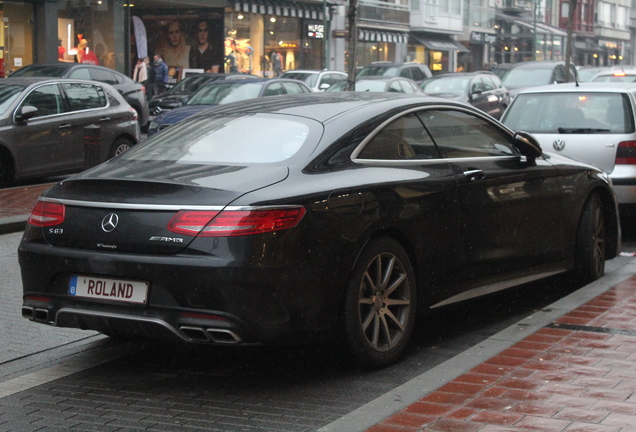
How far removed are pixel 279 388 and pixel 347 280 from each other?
2.14 feet

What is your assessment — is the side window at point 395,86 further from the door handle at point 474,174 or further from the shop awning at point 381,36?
the shop awning at point 381,36

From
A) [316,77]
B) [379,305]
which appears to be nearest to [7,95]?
[379,305]

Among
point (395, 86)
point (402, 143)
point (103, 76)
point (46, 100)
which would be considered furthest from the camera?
point (395, 86)

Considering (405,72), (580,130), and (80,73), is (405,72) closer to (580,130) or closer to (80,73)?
(80,73)

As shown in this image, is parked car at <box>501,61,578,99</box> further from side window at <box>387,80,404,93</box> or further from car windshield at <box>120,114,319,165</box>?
car windshield at <box>120,114,319,165</box>

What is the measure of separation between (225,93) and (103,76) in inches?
183

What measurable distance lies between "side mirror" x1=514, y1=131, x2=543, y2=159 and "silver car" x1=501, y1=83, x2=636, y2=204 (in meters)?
3.39

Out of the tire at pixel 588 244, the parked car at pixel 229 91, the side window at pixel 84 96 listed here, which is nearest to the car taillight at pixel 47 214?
the tire at pixel 588 244

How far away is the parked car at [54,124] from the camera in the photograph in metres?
13.1

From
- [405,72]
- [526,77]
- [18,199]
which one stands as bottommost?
[18,199]

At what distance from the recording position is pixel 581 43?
83188mm

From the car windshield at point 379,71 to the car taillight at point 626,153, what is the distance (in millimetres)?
19867

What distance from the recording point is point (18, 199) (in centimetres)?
1225

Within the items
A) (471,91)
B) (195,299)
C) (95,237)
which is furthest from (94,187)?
(471,91)
